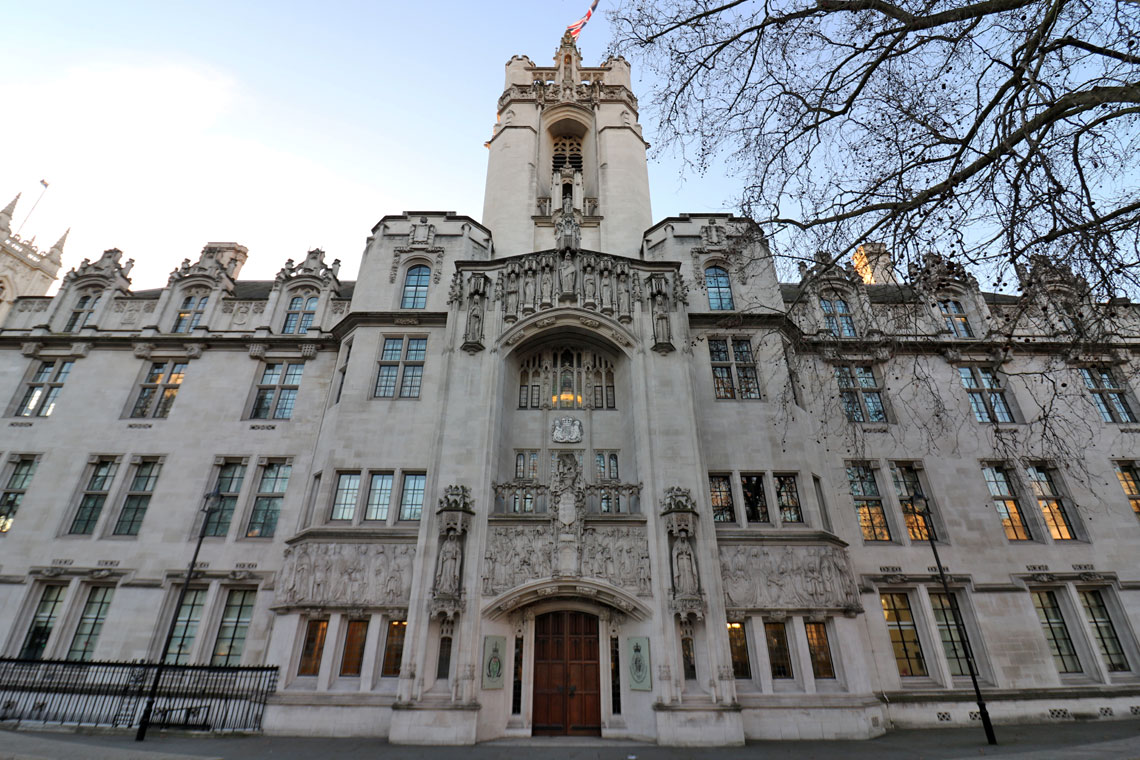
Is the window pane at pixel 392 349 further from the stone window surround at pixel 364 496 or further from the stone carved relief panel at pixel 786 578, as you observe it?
the stone carved relief panel at pixel 786 578

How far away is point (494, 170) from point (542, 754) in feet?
80.8

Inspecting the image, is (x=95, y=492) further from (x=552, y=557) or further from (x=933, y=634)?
(x=933, y=634)

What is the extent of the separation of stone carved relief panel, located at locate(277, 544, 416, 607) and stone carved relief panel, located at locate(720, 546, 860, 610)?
→ 9475mm

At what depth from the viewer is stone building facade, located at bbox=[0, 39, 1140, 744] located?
1389cm

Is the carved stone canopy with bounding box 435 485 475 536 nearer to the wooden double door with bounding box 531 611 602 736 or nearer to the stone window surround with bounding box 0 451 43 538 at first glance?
the wooden double door with bounding box 531 611 602 736

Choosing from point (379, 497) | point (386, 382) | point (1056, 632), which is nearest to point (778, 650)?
point (1056, 632)

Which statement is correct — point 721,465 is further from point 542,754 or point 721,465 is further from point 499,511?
point 542,754

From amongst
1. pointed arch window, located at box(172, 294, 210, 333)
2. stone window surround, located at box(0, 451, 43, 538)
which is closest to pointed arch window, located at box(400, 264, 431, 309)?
pointed arch window, located at box(172, 294, 210, 333)

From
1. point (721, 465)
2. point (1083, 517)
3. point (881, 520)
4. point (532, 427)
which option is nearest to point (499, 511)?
point (532, 427)

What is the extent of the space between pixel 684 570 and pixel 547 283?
1060 cm

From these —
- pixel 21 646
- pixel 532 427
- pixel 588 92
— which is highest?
pixel 588 92

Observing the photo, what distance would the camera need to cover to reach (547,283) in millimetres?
18500

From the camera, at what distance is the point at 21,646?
1622cm

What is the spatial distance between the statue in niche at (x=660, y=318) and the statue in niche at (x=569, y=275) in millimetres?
2939
